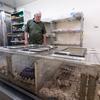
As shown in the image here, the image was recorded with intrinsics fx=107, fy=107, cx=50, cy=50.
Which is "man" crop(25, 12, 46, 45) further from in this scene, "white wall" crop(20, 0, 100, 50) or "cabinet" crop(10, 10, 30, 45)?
"cabinet" crop(10, 10, 30, 45)

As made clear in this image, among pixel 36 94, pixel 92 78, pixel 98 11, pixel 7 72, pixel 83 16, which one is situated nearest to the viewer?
pixel 92 78

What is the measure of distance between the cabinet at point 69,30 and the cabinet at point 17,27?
1.52 m

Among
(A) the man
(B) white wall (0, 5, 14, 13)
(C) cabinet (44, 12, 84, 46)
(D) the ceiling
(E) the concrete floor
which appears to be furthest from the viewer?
(B) white wall (0, 5, 14, 13)

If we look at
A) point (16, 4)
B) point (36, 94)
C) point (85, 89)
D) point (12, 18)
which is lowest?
point (36, 94)

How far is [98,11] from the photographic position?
2.63 metres

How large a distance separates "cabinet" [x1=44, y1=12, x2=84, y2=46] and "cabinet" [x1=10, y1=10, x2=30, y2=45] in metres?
1.52

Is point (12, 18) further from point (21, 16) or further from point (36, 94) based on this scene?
point (36, 94)

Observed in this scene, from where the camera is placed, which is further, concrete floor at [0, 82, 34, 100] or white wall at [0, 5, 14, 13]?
white wall at [0, 5, 14, 13]

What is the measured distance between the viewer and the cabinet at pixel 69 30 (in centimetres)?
281

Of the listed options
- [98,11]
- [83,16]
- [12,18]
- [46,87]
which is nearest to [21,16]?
[12,18]

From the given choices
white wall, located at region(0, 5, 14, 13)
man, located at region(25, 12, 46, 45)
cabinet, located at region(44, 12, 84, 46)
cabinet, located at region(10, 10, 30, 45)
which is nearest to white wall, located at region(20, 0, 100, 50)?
cabinet, located at region(44, 12, 84, 46)

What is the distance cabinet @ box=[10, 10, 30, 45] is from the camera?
4.25 m

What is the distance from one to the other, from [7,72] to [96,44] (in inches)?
Answer: 91.8

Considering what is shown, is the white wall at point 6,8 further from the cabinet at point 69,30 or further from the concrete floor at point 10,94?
the concrete floor at point 10,94
